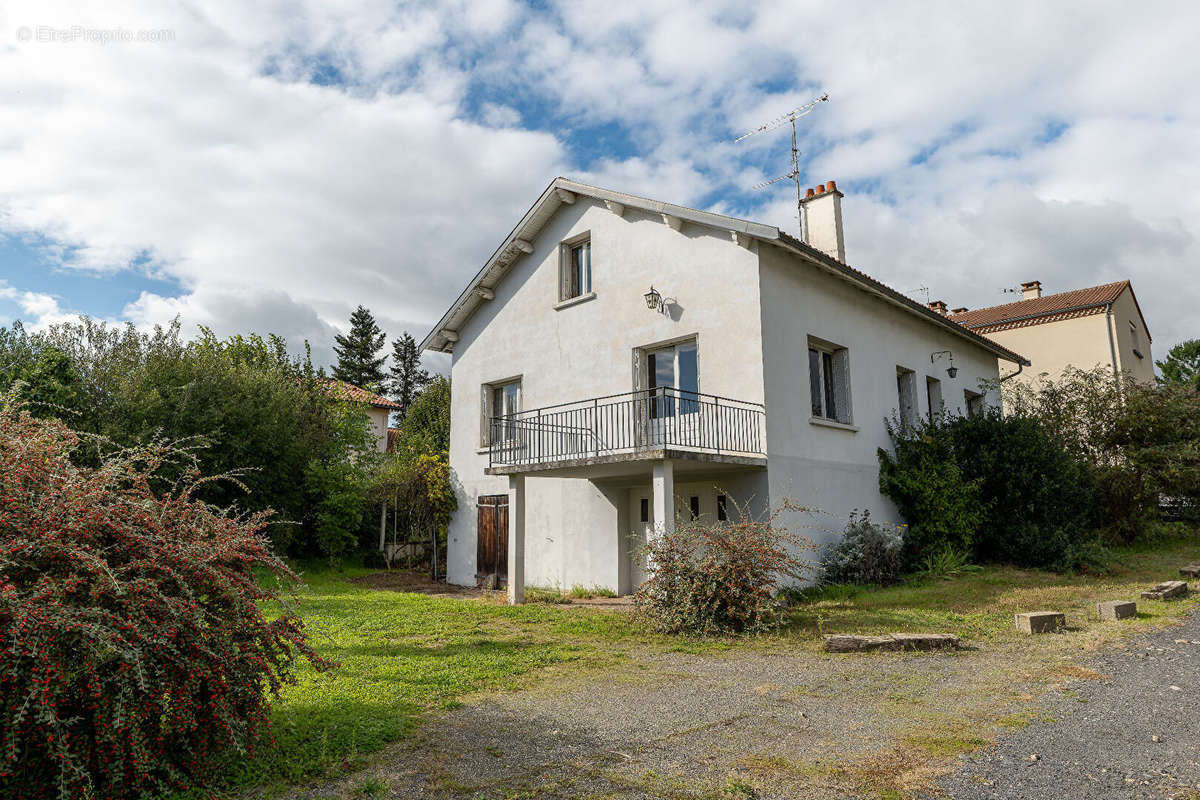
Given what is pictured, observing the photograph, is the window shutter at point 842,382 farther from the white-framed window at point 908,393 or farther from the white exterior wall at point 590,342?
the white exterior wall at point 590,342

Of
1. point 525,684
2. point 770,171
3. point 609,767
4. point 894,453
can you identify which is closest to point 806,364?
point 894,453

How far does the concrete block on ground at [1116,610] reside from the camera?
29.5 feet

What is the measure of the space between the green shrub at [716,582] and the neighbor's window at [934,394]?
30.4 ft

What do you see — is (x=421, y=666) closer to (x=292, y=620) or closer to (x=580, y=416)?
(x=292, y=620)

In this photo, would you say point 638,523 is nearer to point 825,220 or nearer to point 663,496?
point 663,496

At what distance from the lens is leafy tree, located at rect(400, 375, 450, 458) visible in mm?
25875

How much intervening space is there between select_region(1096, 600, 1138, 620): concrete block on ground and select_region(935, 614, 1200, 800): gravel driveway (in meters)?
2.88

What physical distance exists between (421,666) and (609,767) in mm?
3446

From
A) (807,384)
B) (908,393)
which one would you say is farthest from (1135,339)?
(807,384)

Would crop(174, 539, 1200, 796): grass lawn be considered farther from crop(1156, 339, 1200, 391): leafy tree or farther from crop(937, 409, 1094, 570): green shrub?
crop(1156, 339, 1200, 391): leafy tree

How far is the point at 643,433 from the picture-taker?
1241cm

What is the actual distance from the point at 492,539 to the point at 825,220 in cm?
1030

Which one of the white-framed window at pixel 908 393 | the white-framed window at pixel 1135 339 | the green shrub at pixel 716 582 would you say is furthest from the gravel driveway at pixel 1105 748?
the white-framed window at pixel 1135 339

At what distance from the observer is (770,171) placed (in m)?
17.6
